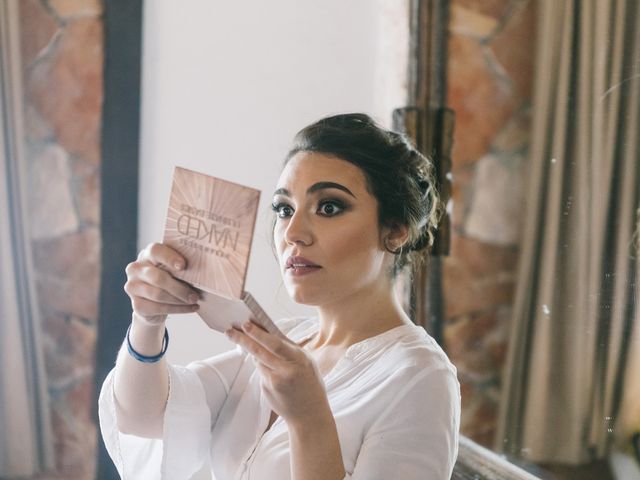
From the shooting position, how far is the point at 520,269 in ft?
5.20

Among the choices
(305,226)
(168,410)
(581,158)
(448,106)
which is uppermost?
(448,106)

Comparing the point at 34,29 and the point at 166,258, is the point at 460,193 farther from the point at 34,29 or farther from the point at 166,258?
the point at 34,29

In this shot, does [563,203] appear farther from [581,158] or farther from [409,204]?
[409,204]

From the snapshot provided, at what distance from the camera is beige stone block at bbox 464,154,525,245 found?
5.24ft

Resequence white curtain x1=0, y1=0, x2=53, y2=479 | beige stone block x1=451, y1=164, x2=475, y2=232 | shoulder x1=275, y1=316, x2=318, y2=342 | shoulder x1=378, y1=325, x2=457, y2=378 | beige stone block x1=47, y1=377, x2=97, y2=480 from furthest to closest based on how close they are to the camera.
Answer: beige stone block x1=47, y1=377, x2=97, y2=480, white curtain x1=0, y1=0, x2=53, y2=479, beige stone block x1=451, y1=164, x2=475, y2=232, shoulder x1=275, y1=316, x2=318, y2=342, shoulder x1=378, y1=325, x2=457, y2=378

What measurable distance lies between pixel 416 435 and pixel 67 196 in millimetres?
1342

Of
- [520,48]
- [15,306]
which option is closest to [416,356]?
[520,48]

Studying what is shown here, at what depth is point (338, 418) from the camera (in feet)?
3.63

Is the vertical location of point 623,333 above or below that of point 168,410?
above

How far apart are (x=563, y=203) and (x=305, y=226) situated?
593mm

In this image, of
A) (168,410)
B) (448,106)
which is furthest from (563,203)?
(168,410)

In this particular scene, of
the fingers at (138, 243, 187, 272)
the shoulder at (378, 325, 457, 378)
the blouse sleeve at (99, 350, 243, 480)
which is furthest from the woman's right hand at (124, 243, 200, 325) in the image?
the shoulder at (378, 325, 457, 378)

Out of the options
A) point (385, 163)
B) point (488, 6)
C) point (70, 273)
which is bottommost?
point (70, 273)

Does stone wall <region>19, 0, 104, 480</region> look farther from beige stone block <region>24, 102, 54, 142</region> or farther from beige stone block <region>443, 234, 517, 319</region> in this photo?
beige stone block <region>443, 234, 517, 319</region>
